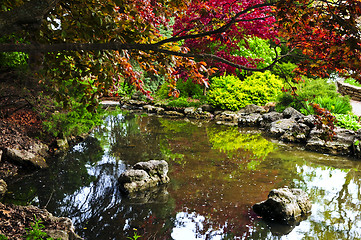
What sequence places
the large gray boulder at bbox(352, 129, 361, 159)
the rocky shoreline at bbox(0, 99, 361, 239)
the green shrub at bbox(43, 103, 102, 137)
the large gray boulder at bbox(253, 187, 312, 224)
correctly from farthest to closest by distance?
the large gray boulder at bbox(352, 129, 361, 159), the green shrub at bbox(43, 103, 102, 137), the large gray boulder at bbox(253, 187, 312, 224), the rocky shoreline at bbox(0, 99, 361, 239)

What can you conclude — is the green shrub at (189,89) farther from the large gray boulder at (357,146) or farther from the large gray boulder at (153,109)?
the large gray boulder at (357,146)

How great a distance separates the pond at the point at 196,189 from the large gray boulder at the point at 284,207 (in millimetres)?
148

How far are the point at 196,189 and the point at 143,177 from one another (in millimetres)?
1024

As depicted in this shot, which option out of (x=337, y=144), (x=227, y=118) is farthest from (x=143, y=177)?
(x=227, y=118)

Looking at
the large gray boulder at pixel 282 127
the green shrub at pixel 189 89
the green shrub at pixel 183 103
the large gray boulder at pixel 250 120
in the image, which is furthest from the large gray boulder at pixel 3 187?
the green shrub at pixel 189 89

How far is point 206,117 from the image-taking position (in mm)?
13078

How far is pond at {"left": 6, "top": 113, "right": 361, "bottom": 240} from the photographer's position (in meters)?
3.95

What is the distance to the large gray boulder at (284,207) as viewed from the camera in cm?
420

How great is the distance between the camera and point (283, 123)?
9.90 m

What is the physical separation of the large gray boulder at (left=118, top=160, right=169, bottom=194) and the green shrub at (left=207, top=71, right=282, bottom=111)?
315 inches

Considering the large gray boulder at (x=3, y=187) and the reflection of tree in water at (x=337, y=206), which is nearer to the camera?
the reflection of tree in water at (x=337, y=206)

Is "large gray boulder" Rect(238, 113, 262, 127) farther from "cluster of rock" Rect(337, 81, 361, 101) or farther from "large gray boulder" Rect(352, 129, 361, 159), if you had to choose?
"cluster of rock" Rect(337, 81, 361, 101)

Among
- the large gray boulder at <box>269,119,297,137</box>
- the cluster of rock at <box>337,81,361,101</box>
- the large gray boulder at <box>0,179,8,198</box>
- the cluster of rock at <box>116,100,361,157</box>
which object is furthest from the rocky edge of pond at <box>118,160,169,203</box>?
the cluster of rock at <box>337,81,361,101</box>

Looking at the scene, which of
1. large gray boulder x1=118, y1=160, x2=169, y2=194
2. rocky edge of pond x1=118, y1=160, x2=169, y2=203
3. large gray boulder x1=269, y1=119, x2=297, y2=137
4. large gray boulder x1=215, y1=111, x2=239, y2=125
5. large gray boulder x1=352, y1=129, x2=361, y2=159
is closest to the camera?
rocky edge of pond x1=118, y1=160, x2=169, y2=203
